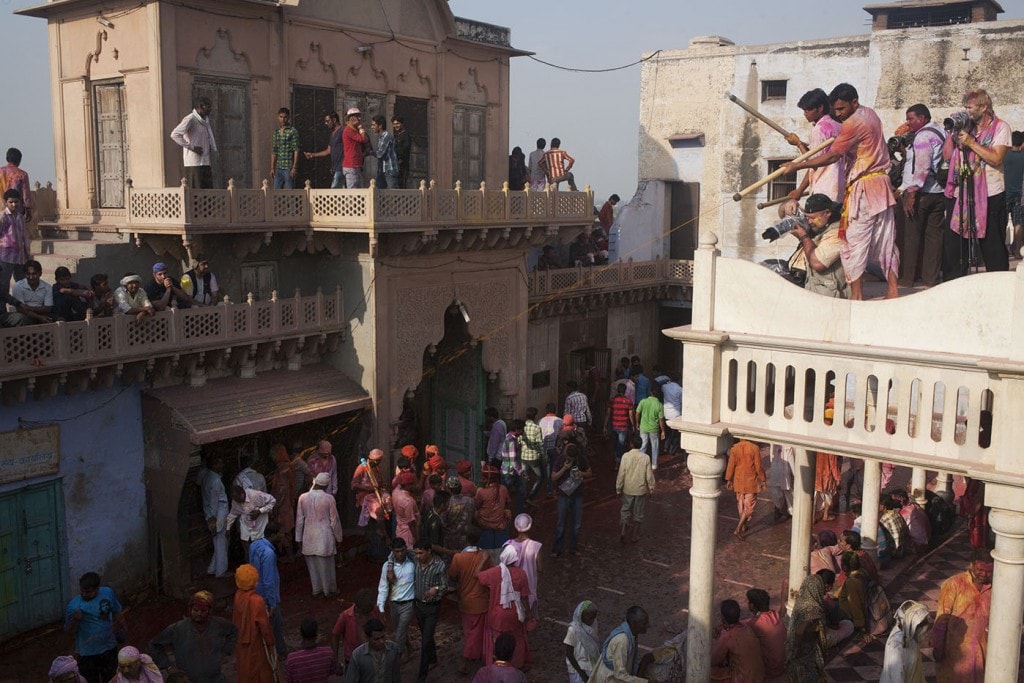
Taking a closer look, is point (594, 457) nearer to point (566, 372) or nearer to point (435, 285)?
point (566, 372)

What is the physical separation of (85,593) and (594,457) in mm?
12269

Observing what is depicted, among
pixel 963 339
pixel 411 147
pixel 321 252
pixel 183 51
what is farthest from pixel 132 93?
pixel 963 339

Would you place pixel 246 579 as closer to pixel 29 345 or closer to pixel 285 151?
pixel 29 345

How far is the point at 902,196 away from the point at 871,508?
4.53 meters

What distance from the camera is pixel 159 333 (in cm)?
1256

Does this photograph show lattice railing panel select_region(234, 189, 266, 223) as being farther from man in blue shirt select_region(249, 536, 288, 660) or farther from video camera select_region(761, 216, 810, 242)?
video camera select_region(761, 216, 810, 242)

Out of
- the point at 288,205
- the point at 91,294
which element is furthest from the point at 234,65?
the point at 91,294

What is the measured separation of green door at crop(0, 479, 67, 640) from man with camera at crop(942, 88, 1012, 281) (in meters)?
10.6

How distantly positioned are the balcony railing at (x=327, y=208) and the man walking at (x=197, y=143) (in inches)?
19.6

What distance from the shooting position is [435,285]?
53.3 ft

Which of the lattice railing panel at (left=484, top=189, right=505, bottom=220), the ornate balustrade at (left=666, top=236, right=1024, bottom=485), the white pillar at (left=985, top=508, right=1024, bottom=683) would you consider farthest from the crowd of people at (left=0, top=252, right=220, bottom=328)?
the white pillar at (left=985, top=508, right=1024, bottom=683)

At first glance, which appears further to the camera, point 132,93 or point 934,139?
point 132,93

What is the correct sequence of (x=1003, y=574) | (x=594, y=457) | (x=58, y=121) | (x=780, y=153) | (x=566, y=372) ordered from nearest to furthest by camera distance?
(x=1003, y=574)
(x=58, y=121)
(x=594, y=457)
(x=566, y=372)
(x=780, y=153)

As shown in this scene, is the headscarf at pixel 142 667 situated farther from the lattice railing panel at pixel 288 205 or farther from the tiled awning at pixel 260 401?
the lattice railing panel at pixel 288 205
